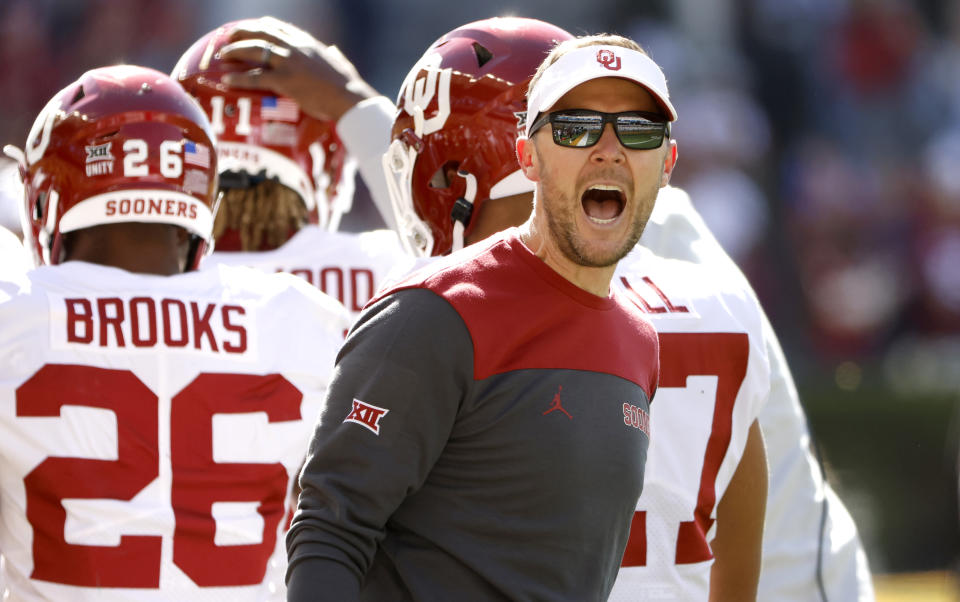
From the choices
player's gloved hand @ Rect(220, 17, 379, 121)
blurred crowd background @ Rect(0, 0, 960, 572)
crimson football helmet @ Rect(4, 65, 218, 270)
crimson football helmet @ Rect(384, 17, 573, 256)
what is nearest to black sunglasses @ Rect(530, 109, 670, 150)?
crimson football helmet @ Rect(384, 17, 573, 256)

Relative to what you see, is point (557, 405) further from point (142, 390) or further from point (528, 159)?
point (142, 390)

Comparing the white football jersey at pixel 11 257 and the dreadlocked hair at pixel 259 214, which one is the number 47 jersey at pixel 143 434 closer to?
the white football jersey at pixel 11 257

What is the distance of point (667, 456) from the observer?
10.7 ft

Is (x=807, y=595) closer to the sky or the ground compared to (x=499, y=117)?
closer to the ground

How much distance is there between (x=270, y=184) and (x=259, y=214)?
0.11m

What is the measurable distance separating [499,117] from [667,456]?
0.96 metres

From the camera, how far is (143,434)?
134 inches

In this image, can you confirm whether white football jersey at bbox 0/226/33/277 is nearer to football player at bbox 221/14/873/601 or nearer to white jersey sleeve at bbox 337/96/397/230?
football player at bbox 221/14/873/601

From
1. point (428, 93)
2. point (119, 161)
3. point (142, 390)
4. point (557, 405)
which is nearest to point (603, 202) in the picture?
point (557, 405)

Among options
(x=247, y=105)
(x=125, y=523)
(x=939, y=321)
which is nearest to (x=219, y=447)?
(x=125, y=523)

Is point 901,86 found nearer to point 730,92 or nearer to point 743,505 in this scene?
point 730,92

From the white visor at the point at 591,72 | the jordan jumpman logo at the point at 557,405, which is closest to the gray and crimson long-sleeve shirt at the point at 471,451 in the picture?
the jordan jumpman logo at the point at 557,405

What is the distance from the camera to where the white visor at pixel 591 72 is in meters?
2.75

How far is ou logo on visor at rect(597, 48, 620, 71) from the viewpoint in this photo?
9.06ft
